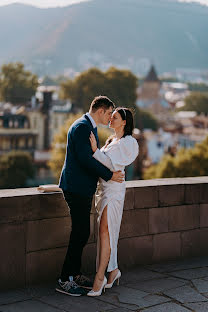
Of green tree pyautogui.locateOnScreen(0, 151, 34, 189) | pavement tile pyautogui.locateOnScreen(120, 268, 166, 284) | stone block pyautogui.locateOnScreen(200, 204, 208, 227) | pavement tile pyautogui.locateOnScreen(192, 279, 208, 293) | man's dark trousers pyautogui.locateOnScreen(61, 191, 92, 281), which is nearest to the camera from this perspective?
man's dark trousers pyautogui.locateOnScreen(61, 191, 92, 281)

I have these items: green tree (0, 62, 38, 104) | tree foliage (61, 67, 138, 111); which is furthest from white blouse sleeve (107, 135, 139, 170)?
green tree (0, 62, 38, 104)

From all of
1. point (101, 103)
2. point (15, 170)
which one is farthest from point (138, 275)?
point (15, 170)

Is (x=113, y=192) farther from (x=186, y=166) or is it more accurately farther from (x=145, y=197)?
(x=186, y=166)

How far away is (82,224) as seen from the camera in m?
5.18

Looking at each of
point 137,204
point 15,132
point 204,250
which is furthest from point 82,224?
point 15,132

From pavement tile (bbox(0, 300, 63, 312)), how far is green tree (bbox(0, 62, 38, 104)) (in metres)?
108

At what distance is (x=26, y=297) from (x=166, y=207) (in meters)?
1.94

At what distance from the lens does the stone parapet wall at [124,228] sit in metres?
5.29

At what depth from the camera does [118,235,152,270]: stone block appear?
618 centimetres

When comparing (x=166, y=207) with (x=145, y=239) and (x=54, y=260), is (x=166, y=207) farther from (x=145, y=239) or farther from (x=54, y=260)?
(x=54, y=260)

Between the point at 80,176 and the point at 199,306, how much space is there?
1333mm

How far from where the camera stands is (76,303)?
16.3 ft

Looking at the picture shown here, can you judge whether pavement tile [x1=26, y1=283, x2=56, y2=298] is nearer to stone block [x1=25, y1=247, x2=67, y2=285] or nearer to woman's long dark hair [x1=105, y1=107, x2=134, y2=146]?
stone block [x1=25, y1=247, x2=67, y2=285]

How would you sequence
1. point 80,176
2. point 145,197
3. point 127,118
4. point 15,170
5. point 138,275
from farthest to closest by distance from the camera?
point 15,170 → point 145,197 → point 138,275 → point 127,118 → point 80,176
